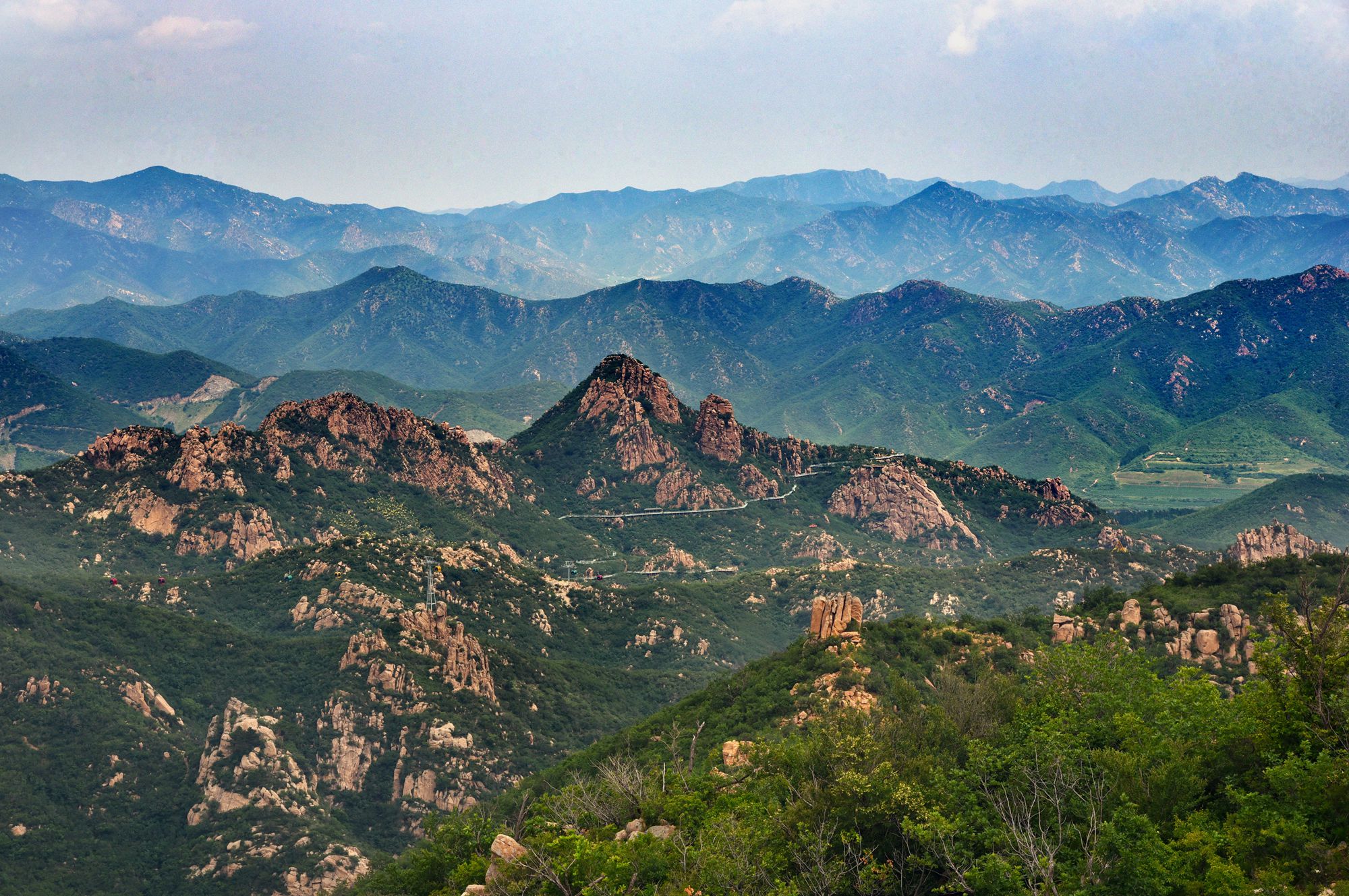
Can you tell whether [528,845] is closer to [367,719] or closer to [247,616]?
[367,719]

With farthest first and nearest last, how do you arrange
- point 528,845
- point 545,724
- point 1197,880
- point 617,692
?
point 617,692 → point 545,724 → point 528,845 → point 1197,880

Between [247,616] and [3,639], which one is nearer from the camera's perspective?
[3,639]

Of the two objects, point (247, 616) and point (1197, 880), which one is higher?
point (1197, 880)

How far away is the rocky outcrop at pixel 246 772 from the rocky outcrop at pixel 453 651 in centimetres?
2380

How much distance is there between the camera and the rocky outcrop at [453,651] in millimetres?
144500

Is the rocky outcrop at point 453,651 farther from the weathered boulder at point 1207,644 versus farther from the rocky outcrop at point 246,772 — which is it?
the weathered boulder at point 1207,644

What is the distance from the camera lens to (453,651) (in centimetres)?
14588

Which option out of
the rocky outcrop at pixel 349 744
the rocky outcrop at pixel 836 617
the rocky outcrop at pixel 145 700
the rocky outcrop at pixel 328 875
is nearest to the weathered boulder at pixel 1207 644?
the rocky outcrop at pixel 836 617

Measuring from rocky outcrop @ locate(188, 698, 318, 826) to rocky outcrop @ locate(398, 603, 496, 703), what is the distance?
78.1 feet

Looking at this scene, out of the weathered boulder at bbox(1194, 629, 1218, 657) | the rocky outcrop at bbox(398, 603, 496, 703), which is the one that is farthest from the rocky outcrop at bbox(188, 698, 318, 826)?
the weathered boulder at bbox(1194, 629, 1218, 657)

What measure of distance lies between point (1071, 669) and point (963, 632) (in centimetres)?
3977

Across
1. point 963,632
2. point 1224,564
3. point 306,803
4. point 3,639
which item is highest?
point 1224,564

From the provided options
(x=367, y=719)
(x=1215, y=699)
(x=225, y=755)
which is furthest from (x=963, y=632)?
(x=225, y=755)

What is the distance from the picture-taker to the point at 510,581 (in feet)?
650
